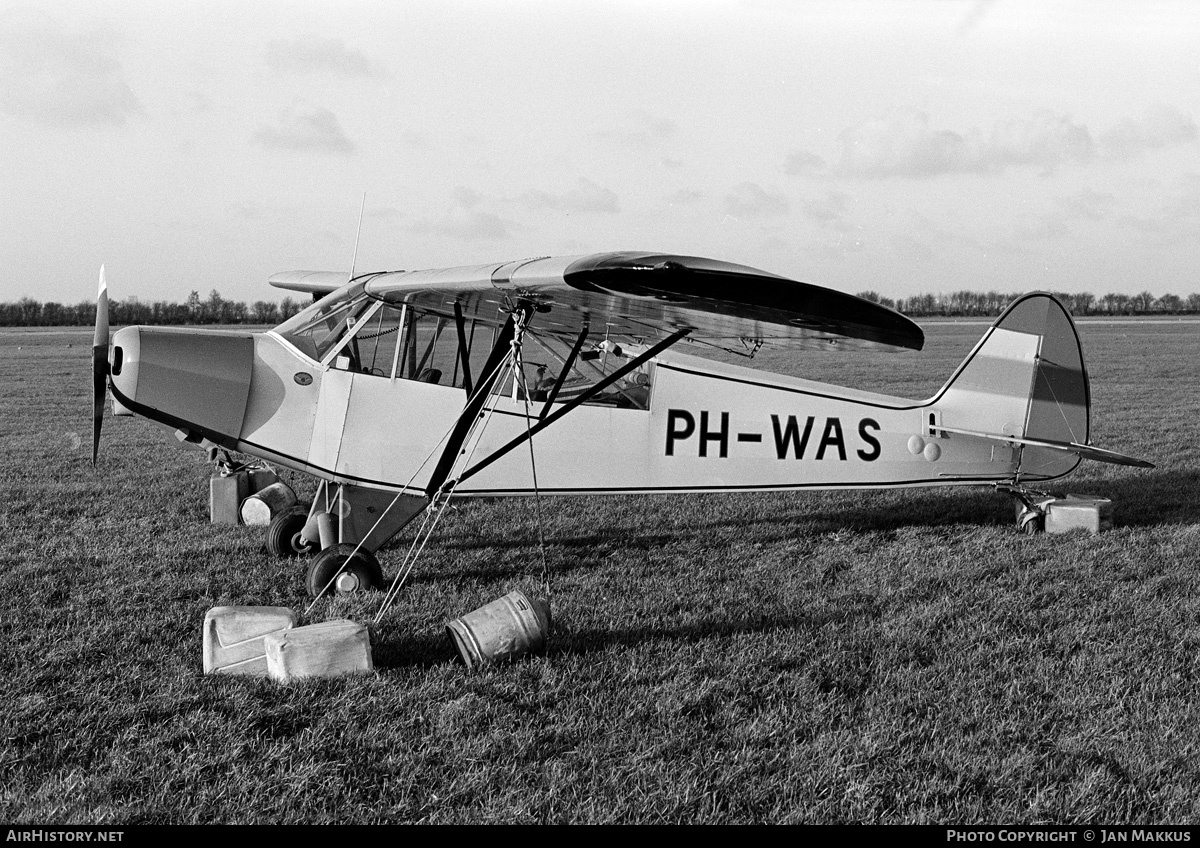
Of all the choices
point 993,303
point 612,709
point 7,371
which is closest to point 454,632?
point 612,709

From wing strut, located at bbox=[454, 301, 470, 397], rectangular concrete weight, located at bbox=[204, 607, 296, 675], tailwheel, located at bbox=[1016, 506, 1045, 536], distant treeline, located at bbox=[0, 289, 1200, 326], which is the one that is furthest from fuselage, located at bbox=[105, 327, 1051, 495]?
distant treeline, located at bbox=[0, 289, 1200, 326]

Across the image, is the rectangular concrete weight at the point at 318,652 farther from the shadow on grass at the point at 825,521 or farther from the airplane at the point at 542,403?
the shadow on grass at the point at 825,521

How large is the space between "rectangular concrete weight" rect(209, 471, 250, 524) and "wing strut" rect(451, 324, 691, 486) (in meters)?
2.66

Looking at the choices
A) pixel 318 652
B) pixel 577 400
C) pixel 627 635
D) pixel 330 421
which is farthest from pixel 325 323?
pixel 627 635

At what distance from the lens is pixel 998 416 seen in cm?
836

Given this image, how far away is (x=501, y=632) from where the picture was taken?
4930 millimetres

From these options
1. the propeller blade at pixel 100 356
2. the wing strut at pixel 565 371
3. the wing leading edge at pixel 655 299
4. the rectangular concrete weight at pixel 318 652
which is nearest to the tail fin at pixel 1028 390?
the wing leading edge at pixel 655 299

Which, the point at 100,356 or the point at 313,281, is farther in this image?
the point at 313,281

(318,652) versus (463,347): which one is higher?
(463,347)

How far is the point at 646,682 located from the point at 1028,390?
5.35 metres

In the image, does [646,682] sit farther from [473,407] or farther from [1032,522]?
→ [1032,522]

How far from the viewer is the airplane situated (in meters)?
6.27

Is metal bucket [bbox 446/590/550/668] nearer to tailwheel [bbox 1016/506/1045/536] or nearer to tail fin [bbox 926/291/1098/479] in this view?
tail fin [bbox 926/291/1098/479]
